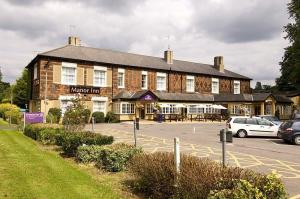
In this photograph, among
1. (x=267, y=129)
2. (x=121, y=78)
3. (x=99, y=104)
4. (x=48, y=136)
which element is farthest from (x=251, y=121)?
(x=121, y=78)

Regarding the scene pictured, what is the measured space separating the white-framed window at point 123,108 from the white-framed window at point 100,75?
308cm

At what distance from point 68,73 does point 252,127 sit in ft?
76.3

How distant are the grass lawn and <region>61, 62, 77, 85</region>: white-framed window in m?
26.4

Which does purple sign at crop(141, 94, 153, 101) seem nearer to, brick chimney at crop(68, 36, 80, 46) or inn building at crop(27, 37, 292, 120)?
inn building at crop(27, 37, 292, 120)

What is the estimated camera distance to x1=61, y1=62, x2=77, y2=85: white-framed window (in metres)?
39.7

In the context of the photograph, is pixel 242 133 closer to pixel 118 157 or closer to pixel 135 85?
pixel 118 157

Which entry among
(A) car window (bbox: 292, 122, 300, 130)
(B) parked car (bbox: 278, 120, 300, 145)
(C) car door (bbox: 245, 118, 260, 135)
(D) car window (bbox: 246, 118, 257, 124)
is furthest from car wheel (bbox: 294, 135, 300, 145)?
(D) car window (bbox: 246, 118, 257, 124)

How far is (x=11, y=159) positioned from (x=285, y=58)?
52.3m

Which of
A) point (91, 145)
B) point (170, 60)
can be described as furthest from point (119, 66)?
point (91, 145)

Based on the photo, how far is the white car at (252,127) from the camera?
24.6m

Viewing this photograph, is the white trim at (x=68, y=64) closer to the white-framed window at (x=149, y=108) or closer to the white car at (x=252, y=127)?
the white-framed window at (x=149, y=108)

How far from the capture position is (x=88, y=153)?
12.8m

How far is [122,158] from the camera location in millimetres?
11148

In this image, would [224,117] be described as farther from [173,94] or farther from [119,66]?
[119,66]
